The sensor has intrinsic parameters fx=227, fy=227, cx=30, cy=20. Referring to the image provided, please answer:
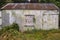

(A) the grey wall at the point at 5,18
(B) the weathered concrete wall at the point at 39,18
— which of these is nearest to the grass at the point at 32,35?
(B) the weathered concrete wall at the point at 39,18

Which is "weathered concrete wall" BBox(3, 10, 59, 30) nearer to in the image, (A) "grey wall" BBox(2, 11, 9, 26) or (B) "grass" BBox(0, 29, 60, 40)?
(A) "grey wall" BBox(2, 11, 9, 26)

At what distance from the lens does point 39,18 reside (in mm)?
18516

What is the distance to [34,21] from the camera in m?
18.5

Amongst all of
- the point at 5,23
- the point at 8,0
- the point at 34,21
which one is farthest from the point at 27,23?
the point at 8,0

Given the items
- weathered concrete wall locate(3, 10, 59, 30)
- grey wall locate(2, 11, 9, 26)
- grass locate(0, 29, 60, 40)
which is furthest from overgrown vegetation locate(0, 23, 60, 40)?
grey wall locate(2, 11, 9, 26)

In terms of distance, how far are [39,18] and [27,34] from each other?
7.01 feet

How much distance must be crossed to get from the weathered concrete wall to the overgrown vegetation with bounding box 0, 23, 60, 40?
0.60m

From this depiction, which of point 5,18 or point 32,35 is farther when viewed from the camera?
point 5,18

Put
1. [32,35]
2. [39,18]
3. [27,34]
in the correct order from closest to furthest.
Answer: [32,35]
[27,34]
[39,18]

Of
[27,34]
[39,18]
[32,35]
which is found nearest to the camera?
[32,35]

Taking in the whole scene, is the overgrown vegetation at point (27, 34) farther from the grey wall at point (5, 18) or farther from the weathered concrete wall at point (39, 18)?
the grey wall at point (5, 18)

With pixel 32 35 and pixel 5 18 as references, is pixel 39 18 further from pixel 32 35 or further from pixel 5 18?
pixel 5 18

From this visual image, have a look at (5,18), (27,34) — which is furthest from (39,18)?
(5,18)

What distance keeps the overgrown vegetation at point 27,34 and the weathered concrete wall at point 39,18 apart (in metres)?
0.60
